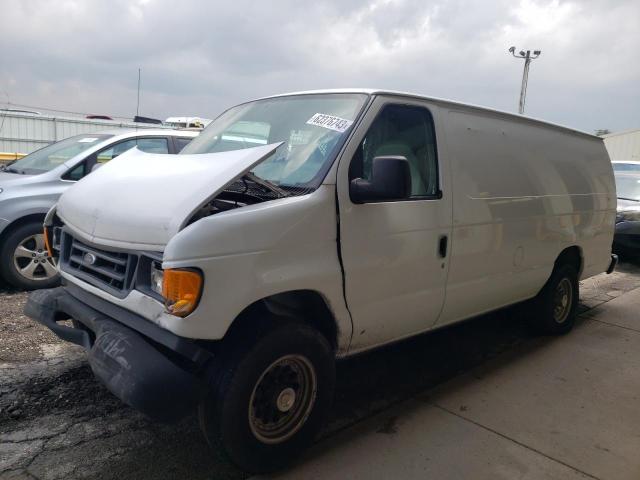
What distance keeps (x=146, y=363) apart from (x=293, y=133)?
64.8 inches

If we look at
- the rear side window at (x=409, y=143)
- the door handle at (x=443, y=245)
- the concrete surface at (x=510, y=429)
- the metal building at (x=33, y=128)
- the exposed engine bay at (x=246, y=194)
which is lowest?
the concrete surface at (x=510, y=429)

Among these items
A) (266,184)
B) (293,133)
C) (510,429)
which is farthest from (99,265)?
(510,429)

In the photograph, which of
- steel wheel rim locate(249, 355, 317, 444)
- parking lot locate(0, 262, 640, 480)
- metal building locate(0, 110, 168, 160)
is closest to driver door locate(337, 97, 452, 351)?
steel wheel rim locate(249, 355, 317, 444)

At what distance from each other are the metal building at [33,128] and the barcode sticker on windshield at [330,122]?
979 centimetres

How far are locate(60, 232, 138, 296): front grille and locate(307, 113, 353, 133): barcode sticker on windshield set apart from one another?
133 centimetres

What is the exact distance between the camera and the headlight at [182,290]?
7.59 ft

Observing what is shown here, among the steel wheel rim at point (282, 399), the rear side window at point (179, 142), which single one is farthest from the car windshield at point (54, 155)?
the steel wheel rim at point (282, 399)

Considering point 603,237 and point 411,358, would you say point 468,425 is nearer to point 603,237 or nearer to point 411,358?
point 411,358

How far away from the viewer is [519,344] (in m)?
5.02

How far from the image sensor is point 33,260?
17.6 feet

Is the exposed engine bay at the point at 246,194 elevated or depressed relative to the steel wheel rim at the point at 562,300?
elevated

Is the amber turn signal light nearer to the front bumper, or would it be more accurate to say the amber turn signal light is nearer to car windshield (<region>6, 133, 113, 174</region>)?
the front bumper

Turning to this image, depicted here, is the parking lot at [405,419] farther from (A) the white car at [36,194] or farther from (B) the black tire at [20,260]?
(A) the white car at [36,194]

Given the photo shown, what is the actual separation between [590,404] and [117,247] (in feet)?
11.1
